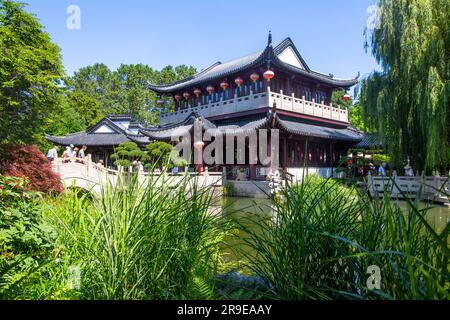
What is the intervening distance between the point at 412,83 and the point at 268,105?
5.72 m

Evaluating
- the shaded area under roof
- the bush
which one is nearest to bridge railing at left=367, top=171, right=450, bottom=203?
the bush

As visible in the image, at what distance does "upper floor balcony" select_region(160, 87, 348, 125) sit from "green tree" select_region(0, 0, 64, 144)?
27.2 ft

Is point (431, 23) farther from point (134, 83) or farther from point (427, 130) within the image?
point (134, 83)

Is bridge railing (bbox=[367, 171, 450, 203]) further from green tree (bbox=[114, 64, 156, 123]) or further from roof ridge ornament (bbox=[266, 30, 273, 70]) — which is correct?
green tree (bbox=[114, 64, 156, 123])

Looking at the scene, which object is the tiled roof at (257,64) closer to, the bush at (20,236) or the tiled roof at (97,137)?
the tiled roof at (97,137)

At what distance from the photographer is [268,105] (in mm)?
14242

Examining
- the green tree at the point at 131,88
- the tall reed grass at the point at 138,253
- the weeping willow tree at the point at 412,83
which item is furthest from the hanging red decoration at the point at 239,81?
the green tree at the point at 131,88

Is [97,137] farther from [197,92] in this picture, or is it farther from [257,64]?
[257,64]

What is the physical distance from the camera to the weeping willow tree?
926cm

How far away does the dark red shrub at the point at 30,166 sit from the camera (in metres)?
5.31

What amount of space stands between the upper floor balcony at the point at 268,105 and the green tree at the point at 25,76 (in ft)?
27.2

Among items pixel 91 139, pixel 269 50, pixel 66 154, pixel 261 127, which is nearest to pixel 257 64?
pixel 269 50

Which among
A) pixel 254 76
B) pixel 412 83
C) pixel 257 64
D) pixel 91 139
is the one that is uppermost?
pixel 257 64
